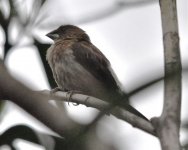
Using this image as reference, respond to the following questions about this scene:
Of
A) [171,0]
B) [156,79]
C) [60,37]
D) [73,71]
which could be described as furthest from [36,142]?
[60,37]

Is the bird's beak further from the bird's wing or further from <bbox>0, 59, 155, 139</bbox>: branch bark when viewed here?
<bbox>0, 59, 155, 139</bbox>: branch bark

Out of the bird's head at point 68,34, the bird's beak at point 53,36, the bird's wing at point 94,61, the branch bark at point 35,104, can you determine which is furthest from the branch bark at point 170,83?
the bird's beak at point 53,36

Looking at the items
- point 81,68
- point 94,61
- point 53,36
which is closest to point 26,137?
point 81,68

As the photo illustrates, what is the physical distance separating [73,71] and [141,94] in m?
4.75

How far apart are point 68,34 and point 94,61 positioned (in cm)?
121

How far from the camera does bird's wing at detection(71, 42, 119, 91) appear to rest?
17.6ft

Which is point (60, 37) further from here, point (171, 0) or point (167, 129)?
point (167, 129)

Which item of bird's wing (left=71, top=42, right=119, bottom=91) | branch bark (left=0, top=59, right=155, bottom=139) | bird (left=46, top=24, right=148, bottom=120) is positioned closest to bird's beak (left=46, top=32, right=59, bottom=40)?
bird (left=46, top=24, right=148, bottom=120)

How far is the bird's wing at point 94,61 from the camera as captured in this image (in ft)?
17.6

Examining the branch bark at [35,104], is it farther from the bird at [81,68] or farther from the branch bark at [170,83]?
the bird at [81,68]

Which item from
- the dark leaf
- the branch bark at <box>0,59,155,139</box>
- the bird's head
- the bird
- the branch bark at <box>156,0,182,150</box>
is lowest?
the bird

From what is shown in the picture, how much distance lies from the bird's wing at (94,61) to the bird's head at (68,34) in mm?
532

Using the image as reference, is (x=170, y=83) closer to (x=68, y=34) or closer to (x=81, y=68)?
(x=81, y=68)

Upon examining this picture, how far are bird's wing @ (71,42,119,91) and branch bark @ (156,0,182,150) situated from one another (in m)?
3.67
